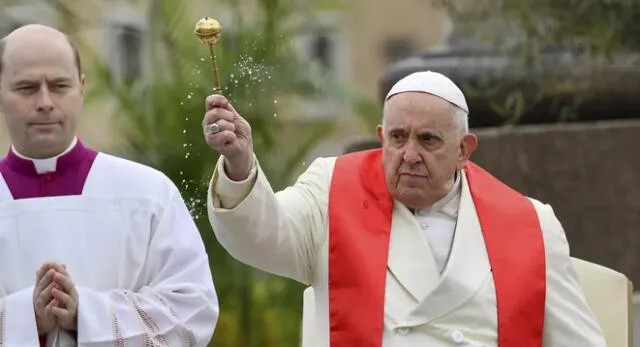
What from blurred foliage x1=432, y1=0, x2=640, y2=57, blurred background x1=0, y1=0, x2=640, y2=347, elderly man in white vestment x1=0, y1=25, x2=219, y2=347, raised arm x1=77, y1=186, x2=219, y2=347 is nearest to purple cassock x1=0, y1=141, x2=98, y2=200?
elderly man in white vestment x1=0, y1=25, x2=219, y2=347

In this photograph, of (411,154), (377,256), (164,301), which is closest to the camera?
(164,301)

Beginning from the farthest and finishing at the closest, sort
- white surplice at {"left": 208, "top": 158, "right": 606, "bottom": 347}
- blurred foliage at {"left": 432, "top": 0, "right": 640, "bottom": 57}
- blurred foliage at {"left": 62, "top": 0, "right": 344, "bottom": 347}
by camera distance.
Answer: blurred foliage at {"left": 432, "top": 0, "right": 640, "bottom": 57} → blurred foliage at {"left": 62, "top": 0, "right": 344, "bottom": 347} → white surplice at {"left": 208, "top": 158, "right": 606, "bottom": 347}

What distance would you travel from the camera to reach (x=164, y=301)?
6277 mm

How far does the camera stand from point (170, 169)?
10.7m

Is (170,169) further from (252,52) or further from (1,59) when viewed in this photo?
(1,59)

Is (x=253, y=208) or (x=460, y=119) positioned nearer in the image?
(x=253, y=208)

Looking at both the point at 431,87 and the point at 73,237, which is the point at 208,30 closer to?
the point at 73,237

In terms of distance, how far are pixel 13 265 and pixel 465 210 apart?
1513 mm

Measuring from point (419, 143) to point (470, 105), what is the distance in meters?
5.28

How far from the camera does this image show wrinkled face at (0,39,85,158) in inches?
245

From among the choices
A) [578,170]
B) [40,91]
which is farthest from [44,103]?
[578,170]

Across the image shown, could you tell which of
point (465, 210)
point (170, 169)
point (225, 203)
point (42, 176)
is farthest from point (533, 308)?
point (170, 169)

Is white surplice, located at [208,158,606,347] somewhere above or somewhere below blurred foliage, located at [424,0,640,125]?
below

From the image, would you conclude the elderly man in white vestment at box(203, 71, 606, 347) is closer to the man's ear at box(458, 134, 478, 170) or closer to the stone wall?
the man's ear at box(458, 134, 478, 170)
